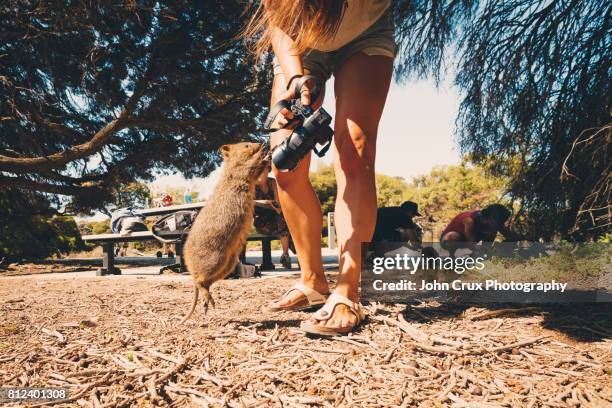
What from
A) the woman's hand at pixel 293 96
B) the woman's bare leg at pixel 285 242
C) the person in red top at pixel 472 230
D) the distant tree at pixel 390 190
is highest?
the distant tree at pixel 390 190

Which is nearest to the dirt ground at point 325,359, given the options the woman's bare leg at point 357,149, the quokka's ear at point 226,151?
the woman's bare leg at point 357,149

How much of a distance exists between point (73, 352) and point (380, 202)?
1435 cm

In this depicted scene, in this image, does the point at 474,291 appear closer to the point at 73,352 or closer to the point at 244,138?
the point at 73,352

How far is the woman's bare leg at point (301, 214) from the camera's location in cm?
201

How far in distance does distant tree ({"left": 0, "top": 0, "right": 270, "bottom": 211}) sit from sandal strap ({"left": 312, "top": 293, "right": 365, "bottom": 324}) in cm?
482

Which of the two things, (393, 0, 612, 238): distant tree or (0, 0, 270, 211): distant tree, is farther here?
(0, 0, 270, 211): distant tree

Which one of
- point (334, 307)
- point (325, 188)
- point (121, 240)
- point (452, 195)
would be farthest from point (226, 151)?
point (325, 188)

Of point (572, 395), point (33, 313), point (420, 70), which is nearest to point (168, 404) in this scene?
point (572, 395)

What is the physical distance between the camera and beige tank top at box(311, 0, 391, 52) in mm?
1823

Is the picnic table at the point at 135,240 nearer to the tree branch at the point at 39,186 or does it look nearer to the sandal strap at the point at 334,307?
the tree branch at the point at 39,186

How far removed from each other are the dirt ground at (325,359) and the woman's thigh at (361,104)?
2.38 feet

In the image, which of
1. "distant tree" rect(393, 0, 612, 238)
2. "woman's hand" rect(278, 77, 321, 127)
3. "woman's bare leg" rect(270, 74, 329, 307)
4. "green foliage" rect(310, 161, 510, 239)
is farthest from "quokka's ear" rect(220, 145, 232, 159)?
"green foliage" rect(310, 161, 510, 239)

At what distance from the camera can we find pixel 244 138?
689cm

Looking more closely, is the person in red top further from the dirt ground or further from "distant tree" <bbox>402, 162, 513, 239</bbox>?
"distant tree" <bbox>402, 162, 513, 239</bbox>
